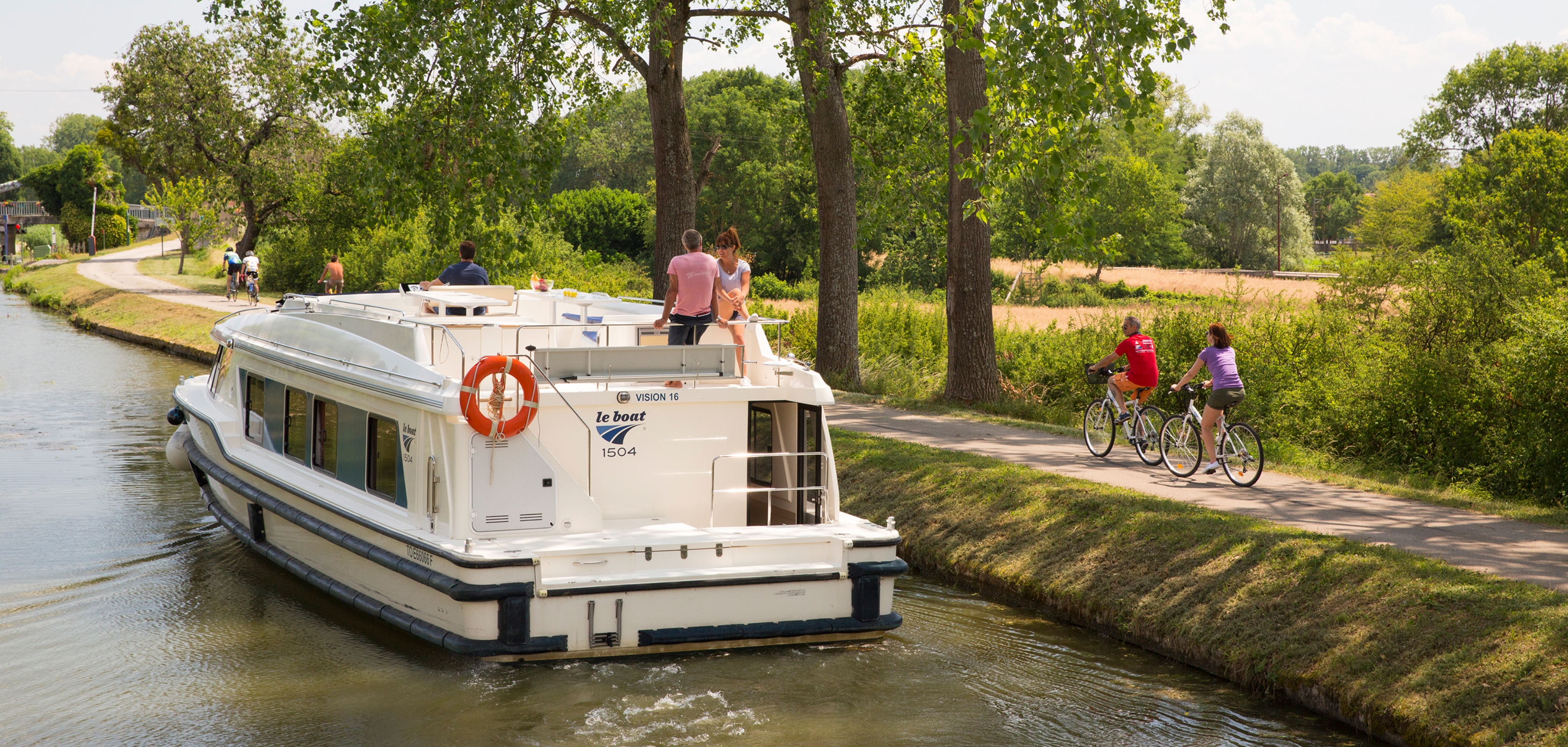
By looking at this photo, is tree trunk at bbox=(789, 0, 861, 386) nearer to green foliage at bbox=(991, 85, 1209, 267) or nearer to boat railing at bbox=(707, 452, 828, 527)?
boat railing at bbox=(707, 452, 828, 527)

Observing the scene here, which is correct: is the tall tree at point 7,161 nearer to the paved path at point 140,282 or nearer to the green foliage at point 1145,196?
the paved path at point 140,282

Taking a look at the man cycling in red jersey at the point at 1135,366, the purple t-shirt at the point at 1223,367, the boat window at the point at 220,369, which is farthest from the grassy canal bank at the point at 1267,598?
the boat window at the point at 220,369

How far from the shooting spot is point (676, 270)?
10469 mm

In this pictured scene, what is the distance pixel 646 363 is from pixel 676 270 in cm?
171

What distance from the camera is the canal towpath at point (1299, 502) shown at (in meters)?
9.27

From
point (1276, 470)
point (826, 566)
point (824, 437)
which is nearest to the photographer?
point (826, 566)

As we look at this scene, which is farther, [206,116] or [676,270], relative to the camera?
[206,116]

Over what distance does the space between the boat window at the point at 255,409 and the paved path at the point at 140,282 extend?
16.5 meters

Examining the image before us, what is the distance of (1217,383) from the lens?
12227 millimetres

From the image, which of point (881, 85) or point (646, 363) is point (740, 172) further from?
point (646, 363)

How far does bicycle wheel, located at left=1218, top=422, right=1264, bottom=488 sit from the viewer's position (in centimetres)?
1216

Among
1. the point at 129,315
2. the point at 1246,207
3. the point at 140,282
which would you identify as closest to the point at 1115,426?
the point at 129,315

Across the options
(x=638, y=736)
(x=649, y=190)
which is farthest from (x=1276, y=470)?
(x=649, y=190)

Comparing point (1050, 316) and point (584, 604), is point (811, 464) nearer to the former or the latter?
point (584, 604)
